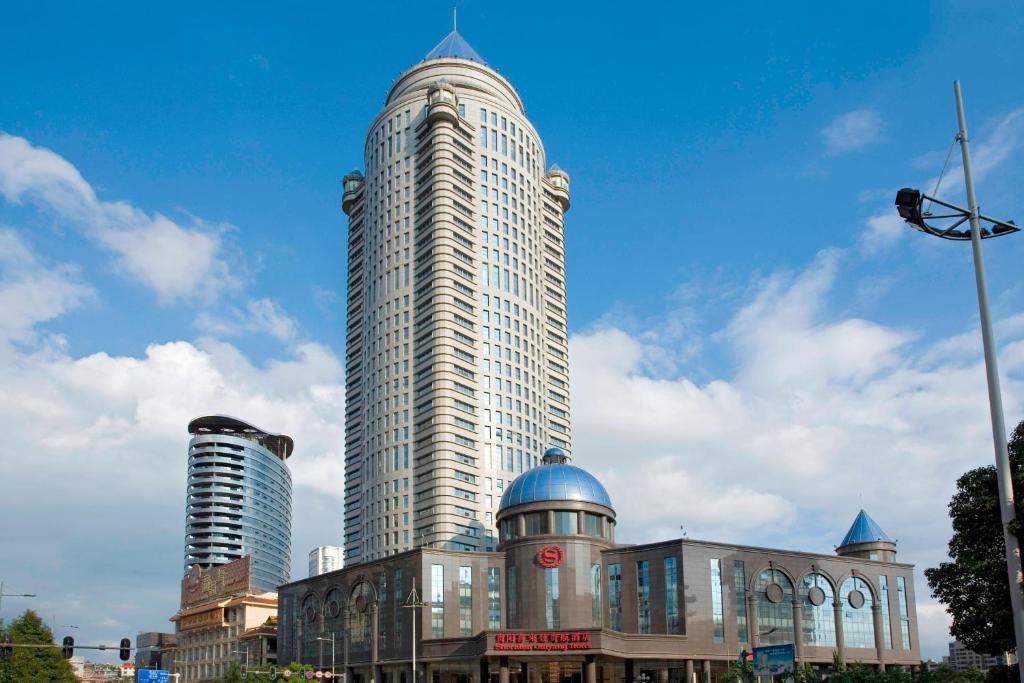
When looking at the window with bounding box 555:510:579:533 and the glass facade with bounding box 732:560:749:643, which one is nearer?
the glass facade with bounding box 732:560:749:643

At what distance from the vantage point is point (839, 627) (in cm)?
10381

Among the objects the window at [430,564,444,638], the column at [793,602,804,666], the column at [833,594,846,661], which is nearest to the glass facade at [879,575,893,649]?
the column at [833,594,846,661]

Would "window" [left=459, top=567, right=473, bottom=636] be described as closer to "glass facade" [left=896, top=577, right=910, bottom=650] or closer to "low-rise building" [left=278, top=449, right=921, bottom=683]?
"low-rise building" [left=278, top=449, right=921, bottom=683]

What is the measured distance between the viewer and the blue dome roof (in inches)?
3949

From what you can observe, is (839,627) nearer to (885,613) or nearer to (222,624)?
(885,613)

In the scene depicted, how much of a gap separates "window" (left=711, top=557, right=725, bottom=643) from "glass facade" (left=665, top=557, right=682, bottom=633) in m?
3.52

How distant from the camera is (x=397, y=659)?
101250mm

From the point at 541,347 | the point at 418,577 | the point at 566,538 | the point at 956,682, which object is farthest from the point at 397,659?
the point at 541,347

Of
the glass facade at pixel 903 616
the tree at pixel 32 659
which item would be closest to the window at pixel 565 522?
the glass facade at pixel 903 616

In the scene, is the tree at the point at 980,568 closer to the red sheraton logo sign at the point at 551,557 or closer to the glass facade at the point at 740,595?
the glass facade at the point at 740,595

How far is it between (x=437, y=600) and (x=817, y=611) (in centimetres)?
3758

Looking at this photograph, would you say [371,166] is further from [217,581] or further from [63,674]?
[63,674]

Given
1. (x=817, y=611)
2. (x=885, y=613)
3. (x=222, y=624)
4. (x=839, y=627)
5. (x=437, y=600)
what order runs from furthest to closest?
1. (x=222, y=624)
2. (x=885, y=613)
3. (x=839, y=627)
4. (x=817, y=611)
5. (x=437, y=600)

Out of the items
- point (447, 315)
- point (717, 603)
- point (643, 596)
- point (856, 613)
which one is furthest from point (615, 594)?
point (447, 315)
